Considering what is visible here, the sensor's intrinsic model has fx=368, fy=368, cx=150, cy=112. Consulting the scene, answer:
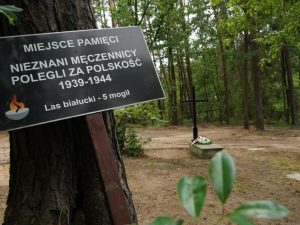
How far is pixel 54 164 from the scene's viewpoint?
220cm

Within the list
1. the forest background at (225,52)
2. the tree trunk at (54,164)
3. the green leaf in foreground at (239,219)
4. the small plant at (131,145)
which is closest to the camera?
the green leaf in foreground at (239,219)

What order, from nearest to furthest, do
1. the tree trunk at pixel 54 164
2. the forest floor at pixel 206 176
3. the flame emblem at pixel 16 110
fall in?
the flame emblem at pixel 16 110 < the tree trunk at pixel 54 164 < the forest floor at pixel 206 176

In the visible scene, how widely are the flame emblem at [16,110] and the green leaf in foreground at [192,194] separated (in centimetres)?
136

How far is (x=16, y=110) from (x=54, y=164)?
50cm

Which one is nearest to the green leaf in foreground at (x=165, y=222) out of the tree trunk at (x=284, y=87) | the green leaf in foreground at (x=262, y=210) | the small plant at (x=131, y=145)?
the green leaf in foreground at (x=262, y=210)

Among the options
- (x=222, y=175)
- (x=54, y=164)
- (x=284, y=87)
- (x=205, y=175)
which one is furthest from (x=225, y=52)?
(x=222, y=175)

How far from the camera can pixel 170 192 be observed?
5707 mm

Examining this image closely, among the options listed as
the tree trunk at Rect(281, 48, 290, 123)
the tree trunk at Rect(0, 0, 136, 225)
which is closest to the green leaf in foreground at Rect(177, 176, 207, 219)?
the tree trunk at Rect(0, 0, 136, 225)

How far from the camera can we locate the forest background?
7847 millimetres

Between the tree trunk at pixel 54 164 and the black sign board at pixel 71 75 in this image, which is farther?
the tree trunk at pixel 54 164

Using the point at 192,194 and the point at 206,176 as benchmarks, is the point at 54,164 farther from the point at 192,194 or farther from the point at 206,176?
the point at 206,176

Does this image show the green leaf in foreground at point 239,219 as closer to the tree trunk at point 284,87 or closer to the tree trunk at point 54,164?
the tree trunk at point 54,164

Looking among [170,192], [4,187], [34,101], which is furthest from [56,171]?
[4,187]

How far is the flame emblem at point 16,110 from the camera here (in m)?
1.79
